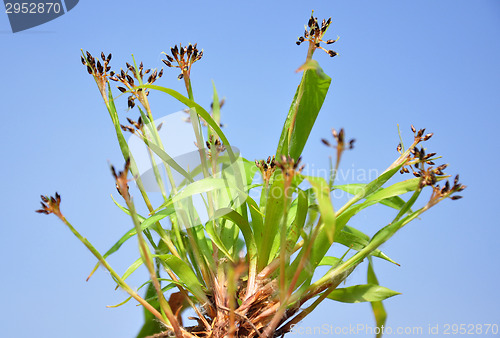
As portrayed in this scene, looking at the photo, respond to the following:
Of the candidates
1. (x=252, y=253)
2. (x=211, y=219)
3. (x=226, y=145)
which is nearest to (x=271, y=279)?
(x=252, y=253)

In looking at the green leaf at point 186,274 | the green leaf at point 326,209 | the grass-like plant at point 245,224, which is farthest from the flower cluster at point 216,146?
the green leaf at point 326,209

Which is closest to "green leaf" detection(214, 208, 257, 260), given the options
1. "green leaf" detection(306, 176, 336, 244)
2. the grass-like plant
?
the grass-like plant

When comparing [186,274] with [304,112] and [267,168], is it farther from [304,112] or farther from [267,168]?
[304,112]

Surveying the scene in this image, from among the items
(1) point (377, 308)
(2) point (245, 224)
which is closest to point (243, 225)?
(2) point (245, 224)

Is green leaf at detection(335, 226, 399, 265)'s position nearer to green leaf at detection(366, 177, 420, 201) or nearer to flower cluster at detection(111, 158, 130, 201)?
green leaf at detection(366, 177, 420, 201)

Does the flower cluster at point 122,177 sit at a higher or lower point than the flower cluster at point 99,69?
lower

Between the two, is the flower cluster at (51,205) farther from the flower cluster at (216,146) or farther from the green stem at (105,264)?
the flower cluster at (216,146)

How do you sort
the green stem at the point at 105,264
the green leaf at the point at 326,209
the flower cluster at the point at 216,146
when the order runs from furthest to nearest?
the flower cluster at the point at 216,146 < the green stem at the point at 105,264 < the green leaf at the point at 326,209
